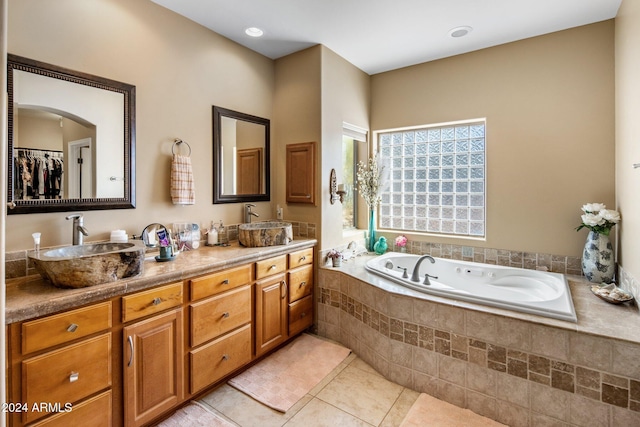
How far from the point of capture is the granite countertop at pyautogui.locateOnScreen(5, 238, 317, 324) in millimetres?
1385

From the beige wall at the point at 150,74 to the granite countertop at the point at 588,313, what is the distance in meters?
1.84

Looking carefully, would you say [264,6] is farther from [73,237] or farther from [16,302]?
[16,302]

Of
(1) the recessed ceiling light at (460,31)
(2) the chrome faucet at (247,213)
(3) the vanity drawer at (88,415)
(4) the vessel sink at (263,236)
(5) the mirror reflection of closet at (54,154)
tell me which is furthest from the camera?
(2) the chrome faucet at (247,213)

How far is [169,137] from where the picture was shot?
2471 millimetres

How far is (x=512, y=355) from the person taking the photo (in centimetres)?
191

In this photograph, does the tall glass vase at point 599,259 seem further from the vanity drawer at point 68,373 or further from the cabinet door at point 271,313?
the vanity drawer at point 68,373

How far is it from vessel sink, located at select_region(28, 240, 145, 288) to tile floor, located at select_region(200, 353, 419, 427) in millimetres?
1087

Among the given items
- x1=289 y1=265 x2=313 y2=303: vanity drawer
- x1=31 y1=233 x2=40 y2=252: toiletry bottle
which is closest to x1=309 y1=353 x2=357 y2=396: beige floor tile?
x1=289 y1=265 x2=313 y2=303: vanity drawer

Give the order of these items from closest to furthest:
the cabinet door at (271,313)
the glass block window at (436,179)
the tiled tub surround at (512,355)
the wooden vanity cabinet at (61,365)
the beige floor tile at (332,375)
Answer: the wooden vanity cabinet at (61,365)
the tiled tub surround at (512,355)
the beige floor tile at (332,375)
the cabinet door at (271,313)
the glass block window at (436,179)

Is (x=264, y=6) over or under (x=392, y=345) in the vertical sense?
over

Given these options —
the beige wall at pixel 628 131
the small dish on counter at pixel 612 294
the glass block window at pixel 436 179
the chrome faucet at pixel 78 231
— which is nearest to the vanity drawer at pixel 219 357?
the chrome faucet at pixel 78 231

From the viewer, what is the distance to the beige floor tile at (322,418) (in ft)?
6.42

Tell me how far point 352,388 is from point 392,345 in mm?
422

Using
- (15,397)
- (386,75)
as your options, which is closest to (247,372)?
(15,397)
